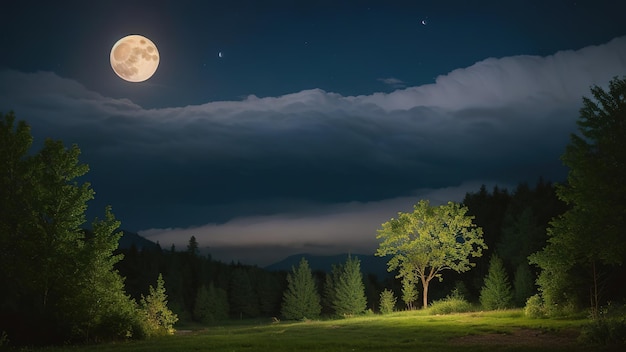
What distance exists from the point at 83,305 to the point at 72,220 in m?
4.92

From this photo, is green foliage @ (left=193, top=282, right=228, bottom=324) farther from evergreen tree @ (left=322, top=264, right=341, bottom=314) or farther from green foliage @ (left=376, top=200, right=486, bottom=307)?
green foliage @ (left=376, top=200, right=486, bottom=307)

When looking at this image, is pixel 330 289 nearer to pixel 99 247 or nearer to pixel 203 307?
pixel 203 307

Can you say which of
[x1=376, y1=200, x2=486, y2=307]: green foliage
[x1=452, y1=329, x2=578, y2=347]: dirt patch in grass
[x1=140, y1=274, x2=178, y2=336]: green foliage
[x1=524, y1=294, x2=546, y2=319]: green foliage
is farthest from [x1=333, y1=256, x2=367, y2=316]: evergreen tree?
[x1=452, y1=329, x2=578, y2=347]: dirt patch in grass

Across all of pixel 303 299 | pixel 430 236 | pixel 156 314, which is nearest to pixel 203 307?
pixel 303 299

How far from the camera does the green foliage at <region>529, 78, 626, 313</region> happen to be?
29.1 m

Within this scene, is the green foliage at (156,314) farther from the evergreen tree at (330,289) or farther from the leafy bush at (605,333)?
the evergreen tree at (330,289)

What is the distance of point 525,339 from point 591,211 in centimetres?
1026

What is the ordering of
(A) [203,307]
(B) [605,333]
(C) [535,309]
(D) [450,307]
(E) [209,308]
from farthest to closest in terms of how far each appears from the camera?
1. (E) [209,308]
2. (A) [203,307]
3. (D) [450,307]
4. (C) [535,309]
5. (B) [605,333]

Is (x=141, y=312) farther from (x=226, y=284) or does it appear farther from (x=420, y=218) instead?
(x=226, y=284)

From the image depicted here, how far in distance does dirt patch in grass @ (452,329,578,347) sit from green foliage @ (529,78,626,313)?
6.51m

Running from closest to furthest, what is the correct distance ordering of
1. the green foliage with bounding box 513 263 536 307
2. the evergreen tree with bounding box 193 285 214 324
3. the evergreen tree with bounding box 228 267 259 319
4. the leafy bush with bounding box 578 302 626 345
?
1. the leafy bush with bounding box 578 302 626 345
2. the green foliage with bounding box 513 263 536 307
3. the evergreen tree with bounding box 193 285 214 324
4. the evergreen tree with bounding box 228 267 259 319

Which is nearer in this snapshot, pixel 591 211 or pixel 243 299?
pixel 591 211

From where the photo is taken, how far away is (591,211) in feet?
100

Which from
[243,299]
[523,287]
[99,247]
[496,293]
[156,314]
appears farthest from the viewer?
[243,299]
